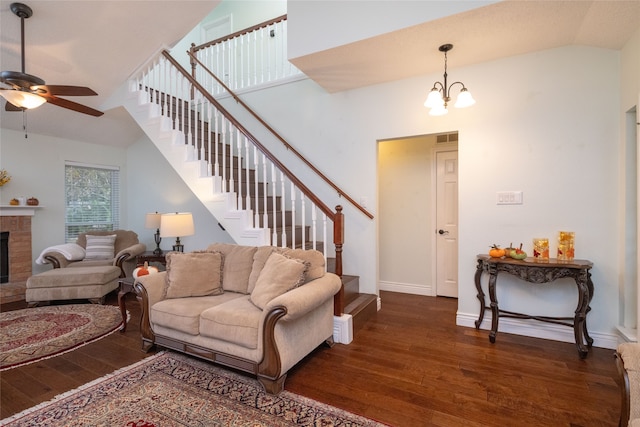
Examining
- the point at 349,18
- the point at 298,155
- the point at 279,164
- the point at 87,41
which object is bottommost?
the point at 279,164

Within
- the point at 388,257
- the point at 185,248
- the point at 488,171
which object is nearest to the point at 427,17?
the point at 488,171

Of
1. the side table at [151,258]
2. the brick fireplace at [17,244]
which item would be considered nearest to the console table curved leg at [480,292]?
the side table at [151,258]

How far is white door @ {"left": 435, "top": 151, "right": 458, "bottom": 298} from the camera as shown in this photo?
14.4 ft

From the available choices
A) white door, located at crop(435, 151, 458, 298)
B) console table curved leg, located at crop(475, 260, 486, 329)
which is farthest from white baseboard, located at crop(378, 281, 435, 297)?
console table curved leg, located at crop(475, 260, 486, 329)

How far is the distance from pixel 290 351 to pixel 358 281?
1.77 m

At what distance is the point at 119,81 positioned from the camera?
4492 mm

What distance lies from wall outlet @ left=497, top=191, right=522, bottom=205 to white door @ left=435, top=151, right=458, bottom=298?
122 cm

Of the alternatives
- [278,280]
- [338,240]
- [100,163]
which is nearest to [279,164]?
[338,240]

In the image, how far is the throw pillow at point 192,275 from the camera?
2.75 metres

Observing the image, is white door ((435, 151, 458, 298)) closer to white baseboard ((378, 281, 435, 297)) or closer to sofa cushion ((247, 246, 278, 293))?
white baseboard ((378, 281, 435, 297))

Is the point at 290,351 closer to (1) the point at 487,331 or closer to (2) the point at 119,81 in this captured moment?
(1) the point at 487,331

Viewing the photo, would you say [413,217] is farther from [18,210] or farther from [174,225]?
[18,210]

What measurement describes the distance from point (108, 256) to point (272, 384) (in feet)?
13.5

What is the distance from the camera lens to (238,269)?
2.95m
